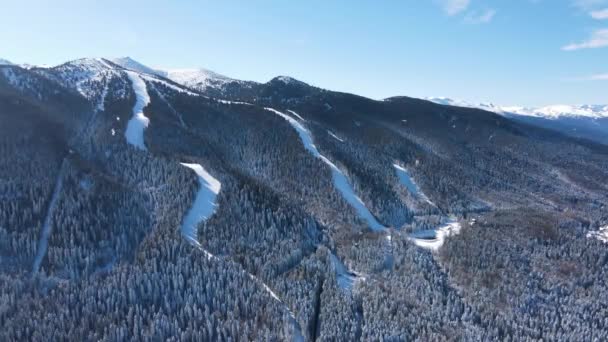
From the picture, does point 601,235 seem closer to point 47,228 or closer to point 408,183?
point 408,183

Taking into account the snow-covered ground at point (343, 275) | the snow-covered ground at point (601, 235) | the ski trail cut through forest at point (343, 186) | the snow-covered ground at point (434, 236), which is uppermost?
the ski trail cut through forest at point (343, 186)

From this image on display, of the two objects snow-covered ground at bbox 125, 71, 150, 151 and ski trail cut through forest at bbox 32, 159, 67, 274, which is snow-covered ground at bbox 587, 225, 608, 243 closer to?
snow-covered ground at bbox 125, 71, 150, 151

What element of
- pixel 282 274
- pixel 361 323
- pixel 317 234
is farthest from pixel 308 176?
pixel 361 323

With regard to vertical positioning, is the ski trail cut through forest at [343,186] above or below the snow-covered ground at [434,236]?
above

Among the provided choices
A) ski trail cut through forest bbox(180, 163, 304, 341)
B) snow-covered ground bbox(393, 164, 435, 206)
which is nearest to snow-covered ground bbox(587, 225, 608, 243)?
snow-covered ground bbox(393, 164, 435, 206)

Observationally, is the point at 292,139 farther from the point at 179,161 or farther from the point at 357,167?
the point at 179,161

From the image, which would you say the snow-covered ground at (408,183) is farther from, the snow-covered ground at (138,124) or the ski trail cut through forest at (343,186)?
the snow-covered ground at (138,124)

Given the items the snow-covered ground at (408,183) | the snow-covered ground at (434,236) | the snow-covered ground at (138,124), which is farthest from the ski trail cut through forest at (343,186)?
the snow-covered ground at (138,124)

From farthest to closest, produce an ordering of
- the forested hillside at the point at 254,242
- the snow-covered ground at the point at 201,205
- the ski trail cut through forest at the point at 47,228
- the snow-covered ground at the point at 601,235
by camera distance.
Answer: the snow-covered ground at the point at 601,235 → the snow-covered ground at the point at 201,205 → the ski trail cut through forest at the point at 47,228 → the forested hillside at the point at 254,242
